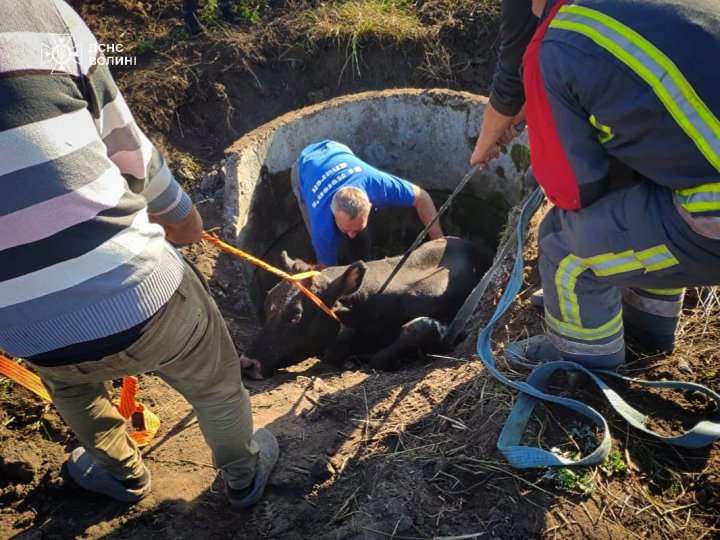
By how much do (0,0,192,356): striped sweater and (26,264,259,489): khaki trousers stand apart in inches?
6.4

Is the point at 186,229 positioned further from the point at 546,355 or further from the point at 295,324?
the point at 295,324

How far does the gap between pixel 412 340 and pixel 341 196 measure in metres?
1.39

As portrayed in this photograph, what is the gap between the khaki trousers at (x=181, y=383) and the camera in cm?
220

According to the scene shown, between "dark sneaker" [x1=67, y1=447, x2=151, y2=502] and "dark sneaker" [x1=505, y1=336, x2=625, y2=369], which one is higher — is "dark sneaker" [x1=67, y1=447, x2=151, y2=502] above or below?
below

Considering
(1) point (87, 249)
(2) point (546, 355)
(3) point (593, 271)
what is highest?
(1) point (87, 249)

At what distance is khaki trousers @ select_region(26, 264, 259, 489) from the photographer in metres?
2.20

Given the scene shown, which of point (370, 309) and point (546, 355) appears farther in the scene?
point (370, 309)

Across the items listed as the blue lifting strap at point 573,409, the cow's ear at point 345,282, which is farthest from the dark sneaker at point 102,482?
the cow's ear at point 345,282

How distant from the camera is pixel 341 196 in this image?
506 centimetres

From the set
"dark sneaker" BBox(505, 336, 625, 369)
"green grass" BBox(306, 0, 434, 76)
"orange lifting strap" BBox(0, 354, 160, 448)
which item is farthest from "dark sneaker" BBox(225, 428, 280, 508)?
"green grass" BBox(306, 0, 434, 76)

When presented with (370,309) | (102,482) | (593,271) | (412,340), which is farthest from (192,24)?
(593,271)

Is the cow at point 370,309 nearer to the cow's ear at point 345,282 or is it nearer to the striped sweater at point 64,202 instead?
the cow's ear at point 345,282

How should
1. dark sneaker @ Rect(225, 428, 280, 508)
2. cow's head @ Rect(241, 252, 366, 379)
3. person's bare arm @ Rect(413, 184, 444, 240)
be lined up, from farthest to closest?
person's bare arm @ Rect(413, 184, 444, 240) < cow's head @ Rect(241, 252, 366, 379) < dark sneaker @ Rect(225, 428, 280, 508)

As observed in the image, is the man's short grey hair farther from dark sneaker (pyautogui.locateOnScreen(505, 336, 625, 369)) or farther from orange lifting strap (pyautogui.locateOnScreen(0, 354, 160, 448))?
orange lifting strap (pyautogui.locateOnScreen(0, 354, 160, 448))
